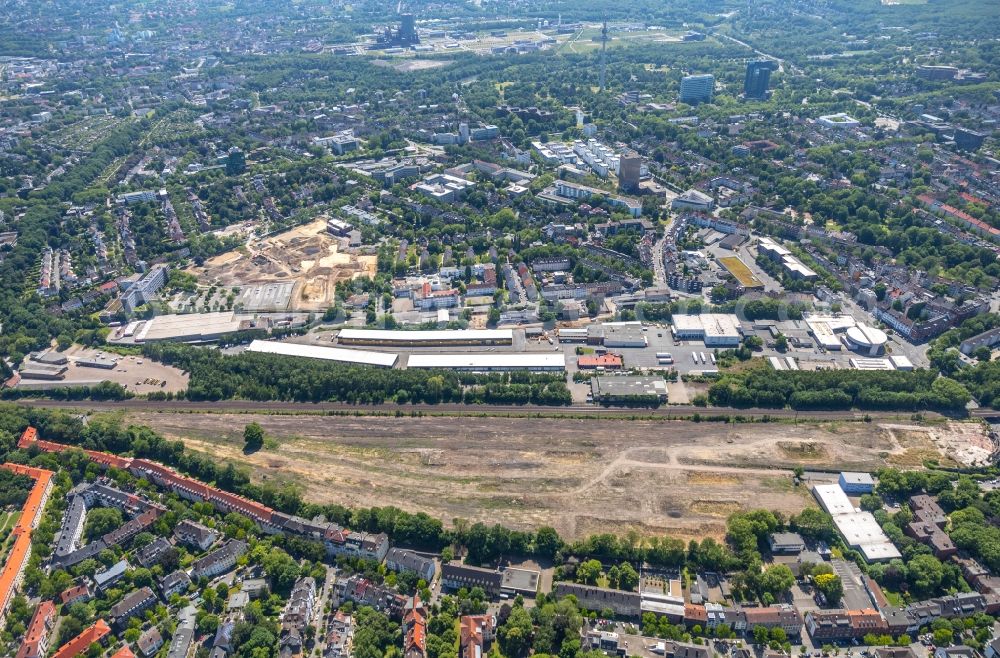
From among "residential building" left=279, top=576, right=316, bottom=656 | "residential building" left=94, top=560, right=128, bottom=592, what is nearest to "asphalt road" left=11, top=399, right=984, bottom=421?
"residential building" left=94, top=560, right=128, bottom=592

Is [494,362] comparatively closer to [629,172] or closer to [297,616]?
[297,616]

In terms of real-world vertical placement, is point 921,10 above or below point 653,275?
above

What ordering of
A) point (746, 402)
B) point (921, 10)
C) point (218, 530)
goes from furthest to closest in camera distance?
point (921, 10) → point (746, 402) → point (218, 530)

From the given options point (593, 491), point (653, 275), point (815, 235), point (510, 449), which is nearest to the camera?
point (593, 491)

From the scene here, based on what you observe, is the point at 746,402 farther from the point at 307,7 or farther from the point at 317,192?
the point at 307,7

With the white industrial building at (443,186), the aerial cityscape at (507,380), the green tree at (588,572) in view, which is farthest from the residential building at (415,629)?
the white industrial building at (443,186)

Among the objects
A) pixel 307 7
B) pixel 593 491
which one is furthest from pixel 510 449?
pixel 307 7

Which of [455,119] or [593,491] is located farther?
[455,119]
